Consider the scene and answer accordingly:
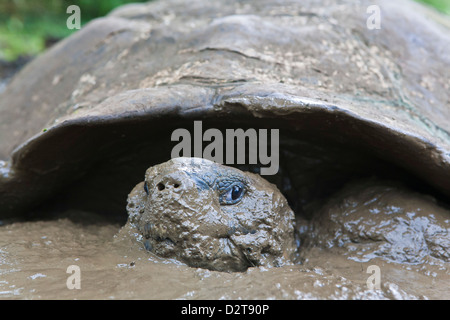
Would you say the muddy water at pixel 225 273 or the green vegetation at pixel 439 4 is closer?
the muddy water at pixel 225 273

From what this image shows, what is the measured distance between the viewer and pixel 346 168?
225 centimetres

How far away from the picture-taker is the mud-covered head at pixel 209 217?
1.58 m

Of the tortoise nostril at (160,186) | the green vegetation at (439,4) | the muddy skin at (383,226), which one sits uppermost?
the green vegetation at (439,4)

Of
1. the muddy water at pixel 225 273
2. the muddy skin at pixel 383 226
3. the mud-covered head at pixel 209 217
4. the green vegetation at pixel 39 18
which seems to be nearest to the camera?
the muddy water at pixel 225 273

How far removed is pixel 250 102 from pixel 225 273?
0.62m

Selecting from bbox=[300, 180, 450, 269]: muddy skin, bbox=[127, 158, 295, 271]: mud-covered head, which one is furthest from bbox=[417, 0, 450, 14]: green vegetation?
bbox=[127, 158, 295, 271]: mud-covered head

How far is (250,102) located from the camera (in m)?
1.76

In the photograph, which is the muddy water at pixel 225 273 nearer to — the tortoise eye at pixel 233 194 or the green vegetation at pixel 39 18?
the tortoise eye at pixel 233 194

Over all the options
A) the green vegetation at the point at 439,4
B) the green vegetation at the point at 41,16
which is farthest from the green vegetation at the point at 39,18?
the green vegetation at the point at 439,4

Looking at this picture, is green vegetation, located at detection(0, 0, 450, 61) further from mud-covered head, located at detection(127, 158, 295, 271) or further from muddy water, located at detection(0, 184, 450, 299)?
mud-covered head, located at detection(127, 158, 295, 271)

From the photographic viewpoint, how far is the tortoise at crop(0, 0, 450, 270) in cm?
184

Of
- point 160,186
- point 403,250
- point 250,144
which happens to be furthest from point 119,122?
point 403,250

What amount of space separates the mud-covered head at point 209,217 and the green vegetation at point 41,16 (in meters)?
5.15

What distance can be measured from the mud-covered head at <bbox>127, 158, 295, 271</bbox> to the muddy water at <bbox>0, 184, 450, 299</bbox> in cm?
8
